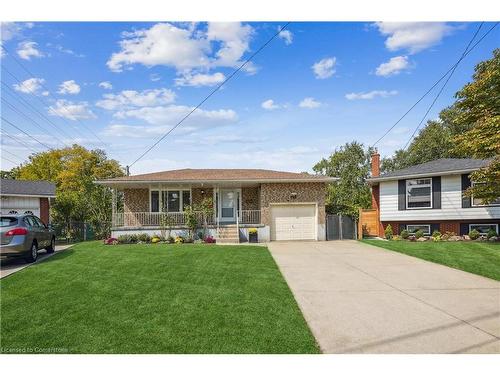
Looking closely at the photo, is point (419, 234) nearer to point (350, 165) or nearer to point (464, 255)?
point (464, 255)

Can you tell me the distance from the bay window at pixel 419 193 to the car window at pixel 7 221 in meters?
18.4

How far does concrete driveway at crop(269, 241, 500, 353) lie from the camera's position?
4.45 m

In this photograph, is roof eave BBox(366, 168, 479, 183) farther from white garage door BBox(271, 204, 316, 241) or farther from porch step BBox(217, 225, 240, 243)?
porch step BBox(217, 225, 240, 243)

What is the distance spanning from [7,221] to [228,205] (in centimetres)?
1163

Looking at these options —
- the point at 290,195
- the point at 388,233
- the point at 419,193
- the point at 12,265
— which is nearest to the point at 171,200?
the point at 290,195

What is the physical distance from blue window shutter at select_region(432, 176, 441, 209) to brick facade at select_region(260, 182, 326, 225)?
234 inches

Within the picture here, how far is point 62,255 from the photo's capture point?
11750mm

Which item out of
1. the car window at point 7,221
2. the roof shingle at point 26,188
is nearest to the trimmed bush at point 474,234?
the car window at point 7,221

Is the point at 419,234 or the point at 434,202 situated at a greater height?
the point at 434,202

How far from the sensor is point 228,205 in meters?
20.1

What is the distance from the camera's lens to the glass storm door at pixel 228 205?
20.0 metres

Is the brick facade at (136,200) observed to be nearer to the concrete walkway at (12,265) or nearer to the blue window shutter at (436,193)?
the concrete walkway at (12,265)

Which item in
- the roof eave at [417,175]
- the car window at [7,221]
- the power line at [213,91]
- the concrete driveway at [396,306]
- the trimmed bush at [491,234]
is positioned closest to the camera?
the concrete driveway at [396,306]
